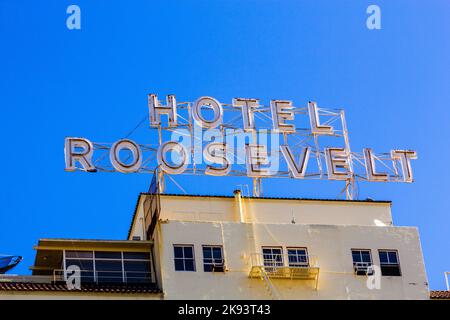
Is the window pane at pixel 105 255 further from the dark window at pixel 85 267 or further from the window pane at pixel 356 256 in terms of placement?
the window pane at pixel 356 256

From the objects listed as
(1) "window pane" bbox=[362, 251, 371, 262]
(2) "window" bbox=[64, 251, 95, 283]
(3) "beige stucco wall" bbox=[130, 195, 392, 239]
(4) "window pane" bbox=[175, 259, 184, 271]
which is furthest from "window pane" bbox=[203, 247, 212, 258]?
(1) "window pane" bbox=[362, 251, 371, 262]

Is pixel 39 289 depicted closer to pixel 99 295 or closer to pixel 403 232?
pixel 99 295

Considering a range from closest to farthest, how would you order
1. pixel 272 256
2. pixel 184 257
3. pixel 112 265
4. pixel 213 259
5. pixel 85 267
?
1. pixel 85 267
2. pixel 184 257
3. pixel 213 259
4. pixel 112 265
5. pixel 272 256

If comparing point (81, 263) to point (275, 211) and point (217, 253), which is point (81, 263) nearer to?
point (217, 253)

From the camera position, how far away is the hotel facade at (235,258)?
7594cm

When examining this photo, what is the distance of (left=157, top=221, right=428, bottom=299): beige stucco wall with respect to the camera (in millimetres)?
76062

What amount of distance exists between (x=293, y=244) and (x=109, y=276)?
37.5 feet

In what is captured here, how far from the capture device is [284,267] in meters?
77.6

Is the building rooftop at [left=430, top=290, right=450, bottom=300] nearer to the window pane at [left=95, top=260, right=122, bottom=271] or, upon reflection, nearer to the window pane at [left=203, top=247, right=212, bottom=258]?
the window pane at [left=203, top=247, right=212, bottom=258]

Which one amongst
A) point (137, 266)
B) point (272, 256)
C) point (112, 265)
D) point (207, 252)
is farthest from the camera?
point (272, 256)

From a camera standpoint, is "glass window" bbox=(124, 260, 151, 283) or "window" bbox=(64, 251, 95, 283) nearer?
"window" bbox=(64, 251, 95, 283)

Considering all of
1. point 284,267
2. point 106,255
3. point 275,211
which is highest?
point 275,211

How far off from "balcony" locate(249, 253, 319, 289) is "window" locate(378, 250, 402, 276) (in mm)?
4270

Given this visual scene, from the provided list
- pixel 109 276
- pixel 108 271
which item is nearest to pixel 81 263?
pixel 108 271
